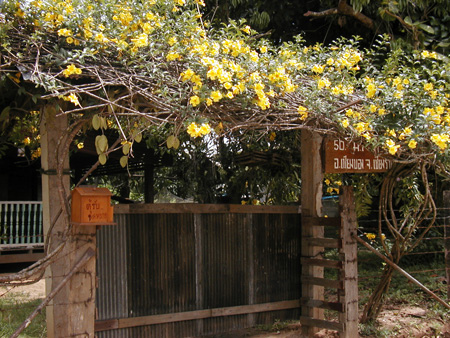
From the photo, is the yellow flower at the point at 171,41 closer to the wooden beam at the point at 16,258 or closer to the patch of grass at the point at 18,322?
the patch of grass at the point at 18,322

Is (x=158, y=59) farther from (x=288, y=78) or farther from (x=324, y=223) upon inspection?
(x=324, y=223)

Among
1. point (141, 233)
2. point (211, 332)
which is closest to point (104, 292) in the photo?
point (141, 233)

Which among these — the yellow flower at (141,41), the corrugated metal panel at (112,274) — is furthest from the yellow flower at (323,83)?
A: the corrugated metal panel at (112,274)

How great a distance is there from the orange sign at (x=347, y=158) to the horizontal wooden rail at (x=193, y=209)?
2.65ft

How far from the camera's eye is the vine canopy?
3.80 meters

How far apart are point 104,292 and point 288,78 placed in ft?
8.33

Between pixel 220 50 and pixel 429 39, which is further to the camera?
pixel 429 39

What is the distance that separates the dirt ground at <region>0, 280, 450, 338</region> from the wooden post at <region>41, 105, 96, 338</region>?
6.76 ft

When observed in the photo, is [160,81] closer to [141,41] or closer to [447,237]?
[141,41]

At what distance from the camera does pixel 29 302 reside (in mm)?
7730

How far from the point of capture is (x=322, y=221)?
19.3 feet

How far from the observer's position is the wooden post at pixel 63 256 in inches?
155

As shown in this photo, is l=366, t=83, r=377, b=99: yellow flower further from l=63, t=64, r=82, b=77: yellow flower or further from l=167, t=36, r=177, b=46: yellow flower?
l=63, t=64, r=82, b=77: yellow flower

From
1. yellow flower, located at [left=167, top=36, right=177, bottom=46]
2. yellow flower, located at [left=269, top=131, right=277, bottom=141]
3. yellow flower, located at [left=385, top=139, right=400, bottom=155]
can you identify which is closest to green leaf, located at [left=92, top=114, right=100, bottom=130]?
yellow flower, located at [left=167, top=36, right=177, bottom=46]
